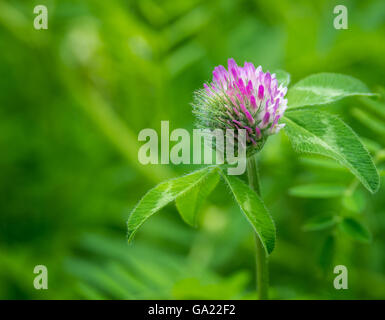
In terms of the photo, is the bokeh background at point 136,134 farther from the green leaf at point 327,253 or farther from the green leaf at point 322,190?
Answer: the green leaf at point 327,253

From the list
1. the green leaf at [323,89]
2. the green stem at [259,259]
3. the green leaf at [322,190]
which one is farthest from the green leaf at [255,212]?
the green leaf at [322,190]

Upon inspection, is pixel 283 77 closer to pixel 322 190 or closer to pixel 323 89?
pixel 323 89

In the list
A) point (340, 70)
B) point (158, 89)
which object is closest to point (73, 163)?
point (158, 89)

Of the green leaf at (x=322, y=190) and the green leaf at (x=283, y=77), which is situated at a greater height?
the green leaf at (x=283, y=77)

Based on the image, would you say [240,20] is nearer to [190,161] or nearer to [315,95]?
[190,161]

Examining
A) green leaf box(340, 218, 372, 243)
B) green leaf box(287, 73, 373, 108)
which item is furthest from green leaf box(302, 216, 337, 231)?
green leaf box(287, 73, 373, 108)

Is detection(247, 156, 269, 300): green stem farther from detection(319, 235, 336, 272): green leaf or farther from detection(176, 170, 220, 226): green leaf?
detection(319, 235, 336, 272): green leaf
